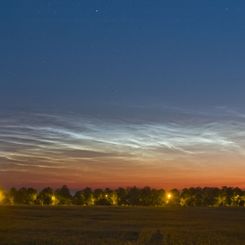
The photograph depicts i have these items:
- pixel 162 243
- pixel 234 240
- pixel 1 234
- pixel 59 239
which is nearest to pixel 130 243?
pixel 162 243

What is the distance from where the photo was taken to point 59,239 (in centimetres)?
3953

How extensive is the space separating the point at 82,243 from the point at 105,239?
411cm

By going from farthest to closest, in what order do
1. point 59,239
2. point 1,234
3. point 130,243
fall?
point 1,234
point 59,239
point 130,243

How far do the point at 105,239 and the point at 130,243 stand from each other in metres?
4.41

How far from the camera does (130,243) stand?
3659cm

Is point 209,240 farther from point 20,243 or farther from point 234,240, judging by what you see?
point 20,243

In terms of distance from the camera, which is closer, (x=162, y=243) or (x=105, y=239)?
(x=162, y=243)

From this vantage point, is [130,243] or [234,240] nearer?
[130,243]

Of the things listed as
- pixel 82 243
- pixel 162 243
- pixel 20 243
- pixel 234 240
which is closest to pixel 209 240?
pixel 234 240

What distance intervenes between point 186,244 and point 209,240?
4.09 meters

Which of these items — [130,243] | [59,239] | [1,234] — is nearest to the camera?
[130,243]

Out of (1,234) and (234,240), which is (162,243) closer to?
(234,240)

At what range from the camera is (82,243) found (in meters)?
36.8

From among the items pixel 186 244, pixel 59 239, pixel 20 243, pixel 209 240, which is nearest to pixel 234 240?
pixel 209 240
